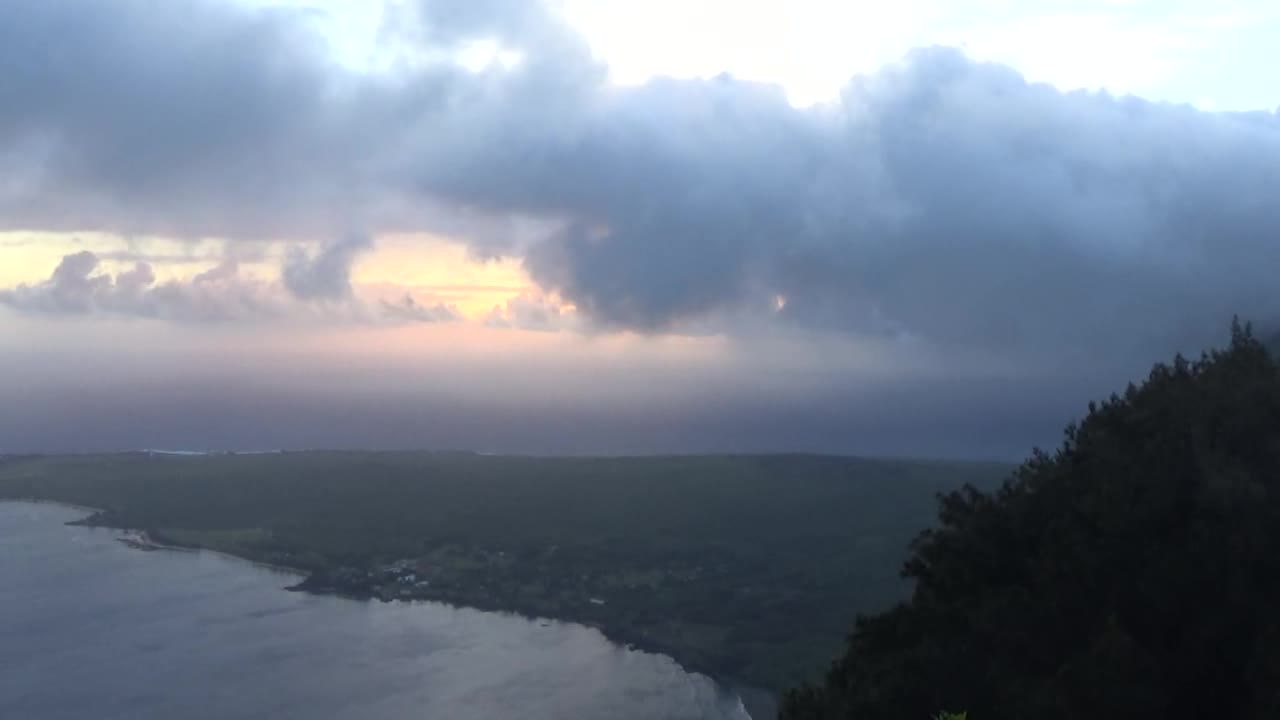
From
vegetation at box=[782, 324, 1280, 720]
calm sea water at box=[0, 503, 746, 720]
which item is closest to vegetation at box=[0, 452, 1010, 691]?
calm sea water at box=[0, 503, 746, 720]

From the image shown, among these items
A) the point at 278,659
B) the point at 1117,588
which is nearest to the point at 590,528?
the point at 278,659

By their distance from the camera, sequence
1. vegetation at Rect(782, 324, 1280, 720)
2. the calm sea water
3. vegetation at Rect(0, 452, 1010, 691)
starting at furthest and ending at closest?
vegetation at Rect(0, 452, 1010, 691) → the calm sea water → vegetation at Rect(782, 324, 1280, 720)

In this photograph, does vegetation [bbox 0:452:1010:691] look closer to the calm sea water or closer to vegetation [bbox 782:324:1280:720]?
the calm sea water

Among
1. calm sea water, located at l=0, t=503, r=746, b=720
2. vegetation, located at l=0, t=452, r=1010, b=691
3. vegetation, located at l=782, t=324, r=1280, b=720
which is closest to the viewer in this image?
vegetation, located at l=782, t=324, r=1280, b=720

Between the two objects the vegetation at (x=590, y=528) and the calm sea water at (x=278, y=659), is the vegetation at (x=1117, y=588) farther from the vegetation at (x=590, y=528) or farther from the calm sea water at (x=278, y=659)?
the vegetation at (x=590, y=528)

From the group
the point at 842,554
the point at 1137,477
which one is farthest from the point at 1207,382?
the point at 842,554

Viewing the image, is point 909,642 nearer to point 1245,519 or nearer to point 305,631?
point 1245,519
